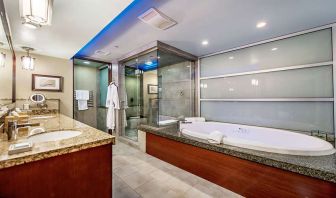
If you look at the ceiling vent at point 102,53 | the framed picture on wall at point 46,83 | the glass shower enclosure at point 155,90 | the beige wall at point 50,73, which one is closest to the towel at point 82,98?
the beige wall at point 50,73

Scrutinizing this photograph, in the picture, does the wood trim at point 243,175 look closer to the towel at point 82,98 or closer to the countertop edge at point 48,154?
the countertop edge at point 48,154

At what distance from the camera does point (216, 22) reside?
1.99 meters

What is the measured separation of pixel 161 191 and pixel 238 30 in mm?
2546

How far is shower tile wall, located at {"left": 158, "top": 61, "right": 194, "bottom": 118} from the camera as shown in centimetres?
349

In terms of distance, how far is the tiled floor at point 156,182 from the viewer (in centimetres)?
164

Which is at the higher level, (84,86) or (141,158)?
(84,86)

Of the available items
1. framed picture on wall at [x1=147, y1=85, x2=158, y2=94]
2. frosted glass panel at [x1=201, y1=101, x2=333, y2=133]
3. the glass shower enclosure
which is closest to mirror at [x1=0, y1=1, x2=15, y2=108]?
the glass shower enclosure

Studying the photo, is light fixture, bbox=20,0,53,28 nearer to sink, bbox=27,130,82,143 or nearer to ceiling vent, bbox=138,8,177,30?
sink, bbox=27,130,82,143

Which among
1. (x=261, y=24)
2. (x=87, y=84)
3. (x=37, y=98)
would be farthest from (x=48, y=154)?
(x=87, y=84)

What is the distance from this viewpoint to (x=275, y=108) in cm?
253

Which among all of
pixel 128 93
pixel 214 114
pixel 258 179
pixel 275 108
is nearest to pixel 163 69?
pixel 128 93

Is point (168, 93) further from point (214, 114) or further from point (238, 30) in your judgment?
point (238, 30)

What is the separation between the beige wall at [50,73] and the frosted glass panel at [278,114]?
3427mm

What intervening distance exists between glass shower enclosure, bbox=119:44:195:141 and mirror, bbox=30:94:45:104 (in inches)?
64.9
